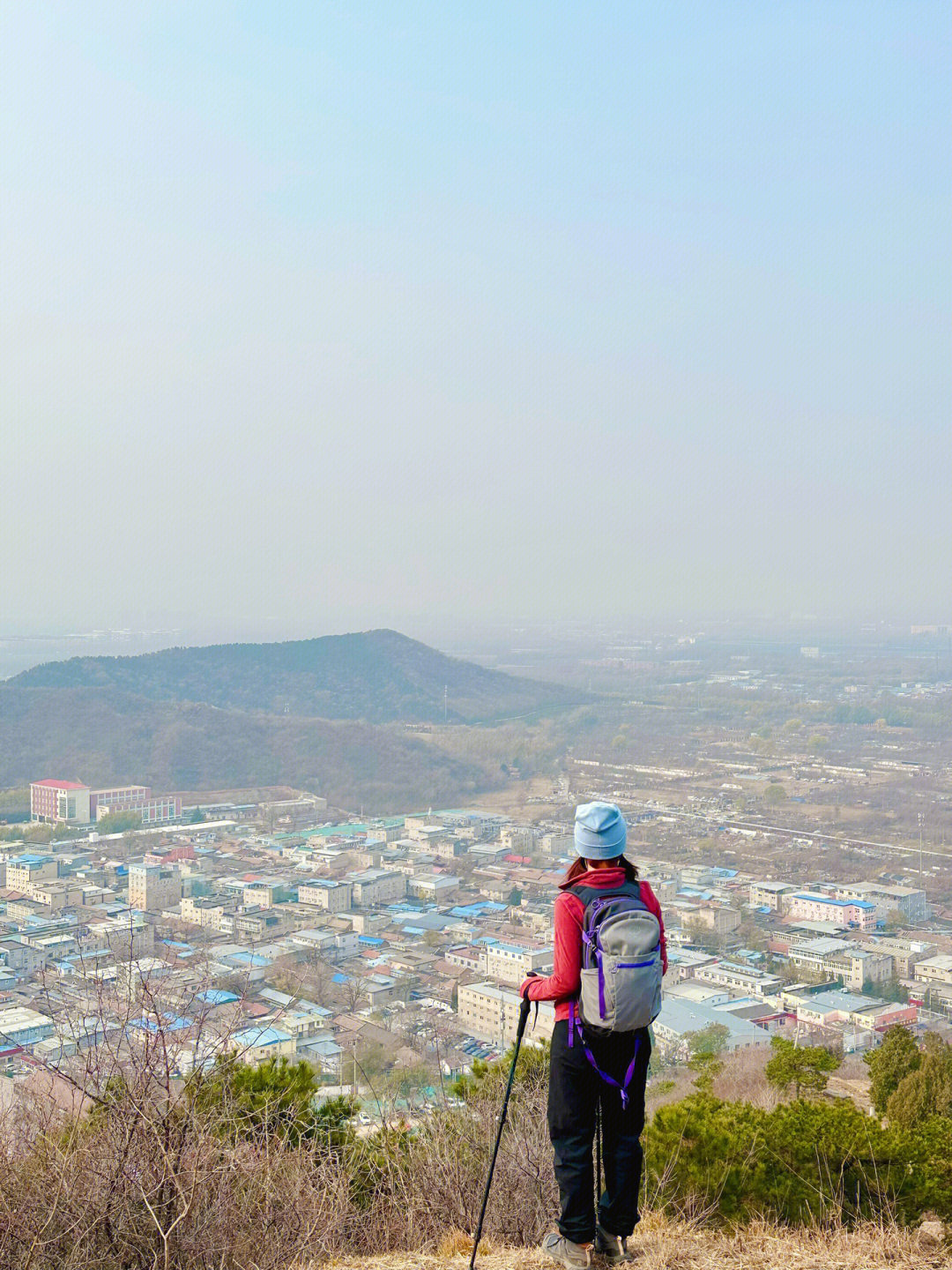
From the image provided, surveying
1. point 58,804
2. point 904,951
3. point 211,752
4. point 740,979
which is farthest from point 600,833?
point 211,752

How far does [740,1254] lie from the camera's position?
2.59 metres

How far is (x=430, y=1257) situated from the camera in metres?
2.66

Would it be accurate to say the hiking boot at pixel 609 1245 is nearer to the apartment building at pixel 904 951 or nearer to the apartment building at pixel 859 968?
the apartment building at pixel 859 968

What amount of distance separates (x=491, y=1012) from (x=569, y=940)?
9.56 metres

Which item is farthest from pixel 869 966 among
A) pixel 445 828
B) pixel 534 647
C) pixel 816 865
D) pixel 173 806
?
pixel 534 647

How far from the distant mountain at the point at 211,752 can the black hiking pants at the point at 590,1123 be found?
29755 mm

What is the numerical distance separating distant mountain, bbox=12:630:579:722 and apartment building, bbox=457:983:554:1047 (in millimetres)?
31934

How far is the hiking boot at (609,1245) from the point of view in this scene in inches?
89.6

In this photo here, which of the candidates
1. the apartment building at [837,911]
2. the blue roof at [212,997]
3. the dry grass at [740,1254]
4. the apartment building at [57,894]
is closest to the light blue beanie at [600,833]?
the dry grass at [740,1254]

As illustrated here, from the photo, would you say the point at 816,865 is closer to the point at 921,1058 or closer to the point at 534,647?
the point at 921,1058

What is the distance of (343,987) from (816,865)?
13.0m

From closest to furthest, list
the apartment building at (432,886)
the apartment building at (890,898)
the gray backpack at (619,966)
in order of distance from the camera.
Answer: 1. the gray backpack at (619,966)
2. the apartment building at (890,898)
3. the apartment building at (432,886)

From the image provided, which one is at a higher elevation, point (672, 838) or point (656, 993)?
point (656, 993)

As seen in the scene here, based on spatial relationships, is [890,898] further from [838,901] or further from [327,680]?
[327,680]
